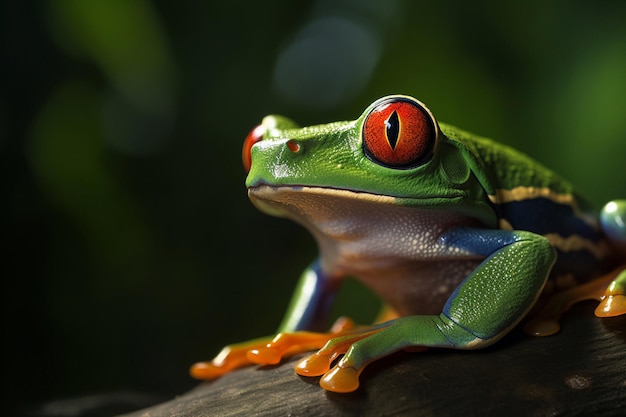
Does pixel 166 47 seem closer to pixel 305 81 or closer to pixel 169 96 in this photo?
pixel 169 96

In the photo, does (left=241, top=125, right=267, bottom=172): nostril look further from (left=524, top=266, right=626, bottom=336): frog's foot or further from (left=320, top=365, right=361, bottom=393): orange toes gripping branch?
(left=524, top=266, right=626, bottom=336): frog's foot

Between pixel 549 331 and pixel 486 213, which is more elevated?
pixel 486 213

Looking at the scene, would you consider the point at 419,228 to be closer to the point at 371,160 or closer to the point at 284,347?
the point at 371,160

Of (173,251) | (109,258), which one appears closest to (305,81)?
(173,251)

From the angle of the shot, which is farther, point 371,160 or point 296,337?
point 296,337

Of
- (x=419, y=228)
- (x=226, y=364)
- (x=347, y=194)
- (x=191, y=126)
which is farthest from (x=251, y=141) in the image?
(x=191, y=126)

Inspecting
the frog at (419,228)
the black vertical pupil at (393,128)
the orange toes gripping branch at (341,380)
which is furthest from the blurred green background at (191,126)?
the orange toes gripping branch at (341,380)
